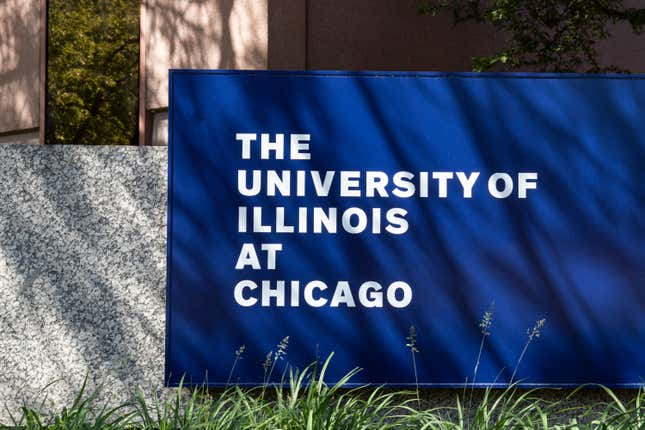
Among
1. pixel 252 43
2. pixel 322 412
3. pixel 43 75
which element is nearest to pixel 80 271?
pixel 322 412

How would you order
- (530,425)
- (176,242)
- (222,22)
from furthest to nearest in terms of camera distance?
(222,22) < (176,242) < (530,425)

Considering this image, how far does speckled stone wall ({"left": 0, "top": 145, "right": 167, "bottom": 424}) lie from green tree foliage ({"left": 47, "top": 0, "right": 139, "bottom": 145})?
7.26m

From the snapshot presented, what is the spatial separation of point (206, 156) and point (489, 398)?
2060 millimetres

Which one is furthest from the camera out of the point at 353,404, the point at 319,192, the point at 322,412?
the point at 319,192

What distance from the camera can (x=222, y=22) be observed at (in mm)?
11492

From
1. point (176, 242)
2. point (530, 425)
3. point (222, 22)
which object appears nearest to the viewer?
point (530, 425)

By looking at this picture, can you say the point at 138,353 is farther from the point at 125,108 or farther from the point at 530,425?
the point at 125,108

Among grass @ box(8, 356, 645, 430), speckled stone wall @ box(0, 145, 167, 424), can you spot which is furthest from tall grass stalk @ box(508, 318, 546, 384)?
speckled stone wall @ box(0, 145, 167, 424)

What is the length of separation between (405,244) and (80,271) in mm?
1839

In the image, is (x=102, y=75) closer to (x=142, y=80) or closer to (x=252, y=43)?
(x=142, y=80)

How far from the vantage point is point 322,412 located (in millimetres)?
3875

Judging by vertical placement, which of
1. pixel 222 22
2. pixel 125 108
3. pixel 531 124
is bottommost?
pixel 531 124

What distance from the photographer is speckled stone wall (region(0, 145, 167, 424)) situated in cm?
475

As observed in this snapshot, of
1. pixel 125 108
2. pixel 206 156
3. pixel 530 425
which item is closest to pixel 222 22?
pixel 125 108
